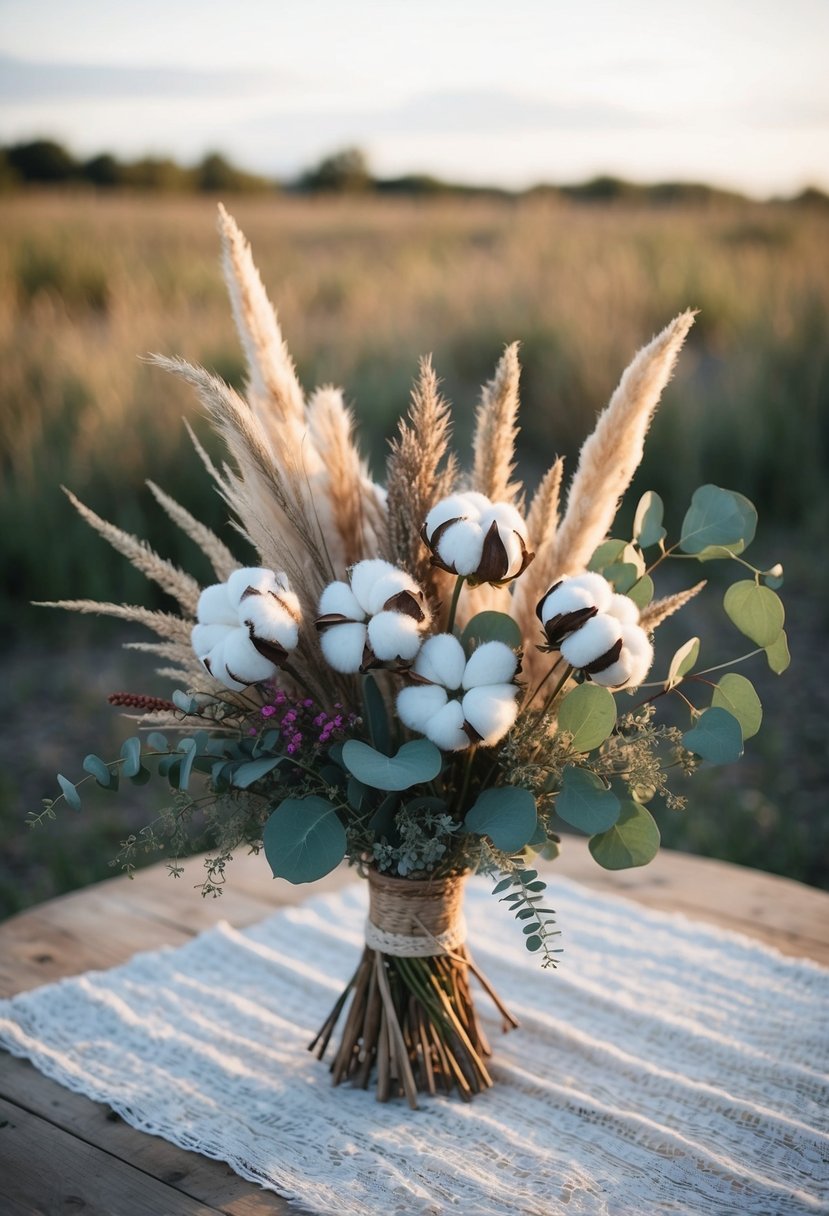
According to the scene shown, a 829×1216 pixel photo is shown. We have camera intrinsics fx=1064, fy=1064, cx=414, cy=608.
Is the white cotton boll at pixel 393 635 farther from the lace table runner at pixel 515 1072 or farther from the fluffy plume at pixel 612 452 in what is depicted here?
the lace table runner at pixel 515 1072

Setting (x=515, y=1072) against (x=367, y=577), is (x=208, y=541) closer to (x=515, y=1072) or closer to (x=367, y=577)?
(x=367, y=577)

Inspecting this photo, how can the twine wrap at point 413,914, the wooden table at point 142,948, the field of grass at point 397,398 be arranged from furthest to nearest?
1. the field of grass at point 397,398
2. the twine wrap at point 413,914
3. the wooden table at point 142,948

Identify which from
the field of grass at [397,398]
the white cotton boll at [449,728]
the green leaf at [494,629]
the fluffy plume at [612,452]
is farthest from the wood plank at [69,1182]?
the field of grass at [397,398]

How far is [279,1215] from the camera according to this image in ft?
3.32

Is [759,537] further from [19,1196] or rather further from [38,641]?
[19,1196]

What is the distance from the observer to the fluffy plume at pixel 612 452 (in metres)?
1.02

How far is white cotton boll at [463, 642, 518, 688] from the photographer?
3.21 feet

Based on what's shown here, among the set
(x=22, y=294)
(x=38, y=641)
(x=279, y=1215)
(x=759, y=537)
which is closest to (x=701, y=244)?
(x=759, y=537)

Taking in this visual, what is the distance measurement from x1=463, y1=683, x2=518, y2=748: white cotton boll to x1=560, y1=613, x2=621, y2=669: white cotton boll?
7 centimetres

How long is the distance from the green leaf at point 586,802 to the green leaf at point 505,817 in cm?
4

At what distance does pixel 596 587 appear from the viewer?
97 centimetres

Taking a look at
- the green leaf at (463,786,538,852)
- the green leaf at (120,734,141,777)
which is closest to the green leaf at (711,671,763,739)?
the green leaf at (463,786,538,852)

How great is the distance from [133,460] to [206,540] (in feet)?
11.8

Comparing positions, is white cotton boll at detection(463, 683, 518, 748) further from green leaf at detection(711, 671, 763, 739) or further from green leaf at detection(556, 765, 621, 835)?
green leaf at detection(711, 671, 763, 739)
